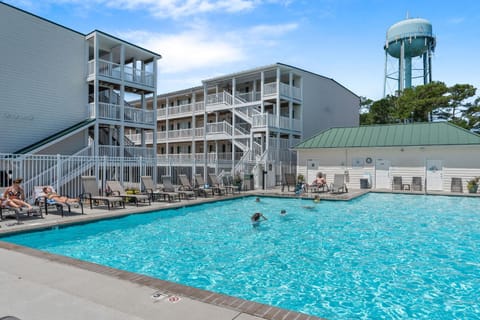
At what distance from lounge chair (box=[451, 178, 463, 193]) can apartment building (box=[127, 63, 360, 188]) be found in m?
11.2

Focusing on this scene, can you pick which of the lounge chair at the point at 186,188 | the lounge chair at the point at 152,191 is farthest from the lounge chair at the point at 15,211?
the lounge chair at the point at 186,188

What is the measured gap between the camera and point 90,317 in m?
3.31

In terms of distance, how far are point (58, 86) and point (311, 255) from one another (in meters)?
18.7

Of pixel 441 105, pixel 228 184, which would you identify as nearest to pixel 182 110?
pixel 228 184

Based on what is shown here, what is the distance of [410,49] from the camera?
39.9m

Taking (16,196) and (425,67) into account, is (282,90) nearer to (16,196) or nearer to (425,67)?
(16,196)

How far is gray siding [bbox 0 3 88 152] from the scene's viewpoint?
17016mm

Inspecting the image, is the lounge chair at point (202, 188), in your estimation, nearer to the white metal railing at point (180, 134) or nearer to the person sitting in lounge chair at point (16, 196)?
the person sitting in lounge chair at point (16, 196)

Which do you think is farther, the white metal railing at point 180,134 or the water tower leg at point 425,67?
the water tower leg at point 425,67

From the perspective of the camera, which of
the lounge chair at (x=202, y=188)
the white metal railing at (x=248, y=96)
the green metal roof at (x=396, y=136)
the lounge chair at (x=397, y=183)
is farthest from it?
the white metal railing at (x=248, y=96)

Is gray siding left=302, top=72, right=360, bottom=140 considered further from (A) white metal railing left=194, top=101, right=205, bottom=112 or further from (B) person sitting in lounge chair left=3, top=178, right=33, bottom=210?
(B) person sitting in lounge chair left=3, top=178, right=33, bottom=210

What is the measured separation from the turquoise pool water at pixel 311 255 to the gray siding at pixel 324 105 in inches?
723

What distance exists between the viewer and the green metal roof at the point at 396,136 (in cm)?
2002

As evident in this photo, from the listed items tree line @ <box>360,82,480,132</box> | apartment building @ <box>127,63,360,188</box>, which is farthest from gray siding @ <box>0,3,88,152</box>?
tree line @ <box>360,82,480,132</box>
